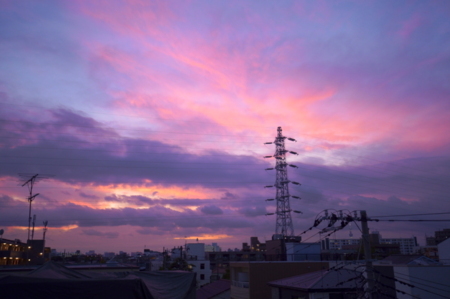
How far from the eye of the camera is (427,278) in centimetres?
2527

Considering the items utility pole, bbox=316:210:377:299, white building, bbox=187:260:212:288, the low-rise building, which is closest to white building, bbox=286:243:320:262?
the low-rise building

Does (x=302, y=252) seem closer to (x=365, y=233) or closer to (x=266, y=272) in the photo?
(x=266, y=272)

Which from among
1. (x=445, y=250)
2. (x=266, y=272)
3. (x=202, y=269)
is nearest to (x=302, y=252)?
(x=266, y=272)

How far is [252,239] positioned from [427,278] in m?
119

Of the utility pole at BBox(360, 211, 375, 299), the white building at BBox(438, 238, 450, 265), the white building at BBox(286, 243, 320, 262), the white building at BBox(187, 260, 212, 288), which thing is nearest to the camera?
the utility pole at BBox(360, 211, 375, 299)

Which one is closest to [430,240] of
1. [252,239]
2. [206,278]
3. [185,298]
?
[252,239]

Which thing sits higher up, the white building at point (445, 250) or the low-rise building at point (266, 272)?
the white building at point (445, 250)

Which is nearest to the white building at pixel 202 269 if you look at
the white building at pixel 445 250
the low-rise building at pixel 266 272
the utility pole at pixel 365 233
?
the low-rise building at pixel 266 272

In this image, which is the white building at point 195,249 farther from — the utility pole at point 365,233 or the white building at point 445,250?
the utility pole at point 365,233

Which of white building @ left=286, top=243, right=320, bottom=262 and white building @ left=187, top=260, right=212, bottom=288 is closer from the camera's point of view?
white building @ left=286, top=243, right=320, bottom=262

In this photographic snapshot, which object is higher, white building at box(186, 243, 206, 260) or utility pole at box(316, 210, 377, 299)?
utility pole at box(316, 210, 377, 299)

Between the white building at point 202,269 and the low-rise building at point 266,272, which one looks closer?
the low-rise building at point 266,272

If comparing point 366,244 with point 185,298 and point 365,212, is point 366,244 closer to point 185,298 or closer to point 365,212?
point 365,212

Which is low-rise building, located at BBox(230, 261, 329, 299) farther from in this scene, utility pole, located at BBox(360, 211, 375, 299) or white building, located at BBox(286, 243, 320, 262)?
utility pole, located at BBox(360, 211, 375, 299)
